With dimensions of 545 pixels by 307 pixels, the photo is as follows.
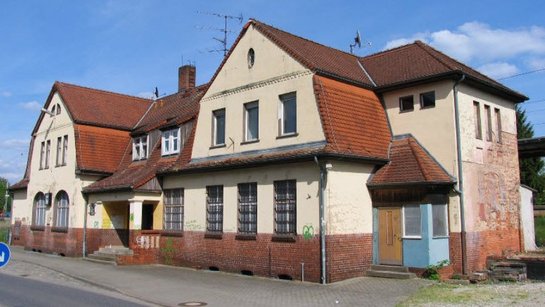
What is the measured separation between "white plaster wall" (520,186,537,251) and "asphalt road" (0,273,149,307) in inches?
628

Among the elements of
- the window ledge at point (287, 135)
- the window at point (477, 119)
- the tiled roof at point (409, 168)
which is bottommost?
the tiled roof at point (409, 168)

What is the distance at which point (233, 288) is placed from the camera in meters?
16.1

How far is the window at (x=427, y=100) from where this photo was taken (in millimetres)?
18641

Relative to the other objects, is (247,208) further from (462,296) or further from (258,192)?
(462,296)

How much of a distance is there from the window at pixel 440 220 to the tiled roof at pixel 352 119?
2572mm

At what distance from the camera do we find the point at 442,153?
18078 millimetres

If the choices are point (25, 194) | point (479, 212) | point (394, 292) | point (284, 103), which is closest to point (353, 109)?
point (284, 103)

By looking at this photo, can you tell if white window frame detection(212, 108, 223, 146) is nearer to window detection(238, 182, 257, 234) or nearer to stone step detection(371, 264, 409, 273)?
window detection(238, 182, 257, 234)

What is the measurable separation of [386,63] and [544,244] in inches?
509

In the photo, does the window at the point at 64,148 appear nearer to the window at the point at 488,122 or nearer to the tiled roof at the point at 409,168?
the tiled roof at the point at 409,168

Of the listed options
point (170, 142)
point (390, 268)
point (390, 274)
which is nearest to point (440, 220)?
point (390, 268)

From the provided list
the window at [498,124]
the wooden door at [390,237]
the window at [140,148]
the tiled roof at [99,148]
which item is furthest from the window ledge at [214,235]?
the window at [498,124]

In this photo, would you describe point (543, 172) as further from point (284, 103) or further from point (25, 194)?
point (25, 194)

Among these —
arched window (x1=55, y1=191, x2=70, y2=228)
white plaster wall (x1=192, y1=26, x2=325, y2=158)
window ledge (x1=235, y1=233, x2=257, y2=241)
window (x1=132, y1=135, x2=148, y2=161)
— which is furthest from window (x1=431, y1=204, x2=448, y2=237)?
arched window (x1=55, y1=191, x2=70, y2=228)
